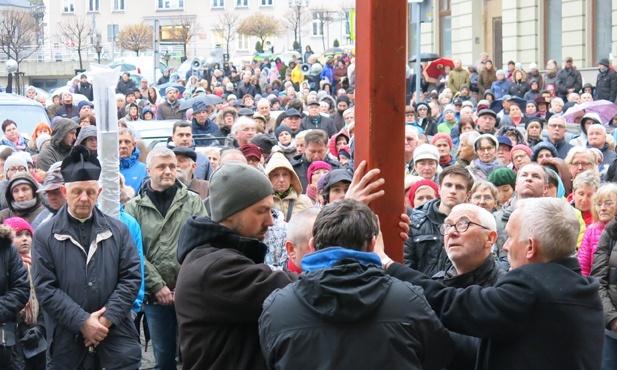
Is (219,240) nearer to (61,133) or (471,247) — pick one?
(471,247)

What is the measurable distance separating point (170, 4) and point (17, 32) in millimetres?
28163

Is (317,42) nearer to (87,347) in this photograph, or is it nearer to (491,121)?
(491,121)

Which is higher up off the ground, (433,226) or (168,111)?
(168,111)

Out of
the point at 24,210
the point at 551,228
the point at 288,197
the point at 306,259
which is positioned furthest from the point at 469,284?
the point at 24,210

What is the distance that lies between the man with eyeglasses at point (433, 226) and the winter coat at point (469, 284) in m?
2.15

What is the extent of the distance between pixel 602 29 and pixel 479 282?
25.3 metres

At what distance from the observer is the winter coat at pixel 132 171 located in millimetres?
10658

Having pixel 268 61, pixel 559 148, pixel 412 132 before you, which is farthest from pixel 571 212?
pixel 268 61

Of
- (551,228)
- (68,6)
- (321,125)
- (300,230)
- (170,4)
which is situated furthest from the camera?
(170,4)

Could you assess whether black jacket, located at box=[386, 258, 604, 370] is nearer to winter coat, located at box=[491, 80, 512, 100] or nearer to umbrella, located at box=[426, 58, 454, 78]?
winter coat, located at box=[491, 80, 512, 100]

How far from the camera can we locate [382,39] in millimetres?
4180

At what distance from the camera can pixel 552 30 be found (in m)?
30.6

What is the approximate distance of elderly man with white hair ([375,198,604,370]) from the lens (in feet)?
13.0

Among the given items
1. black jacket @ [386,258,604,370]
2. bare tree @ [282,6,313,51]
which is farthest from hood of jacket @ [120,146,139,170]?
bare tree @ [282,6,313,51]
